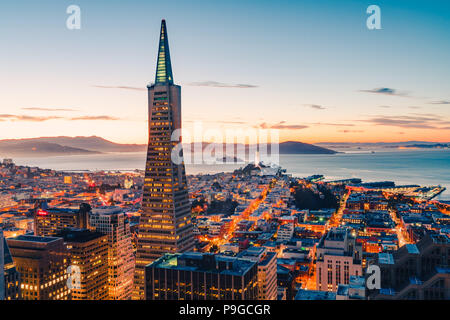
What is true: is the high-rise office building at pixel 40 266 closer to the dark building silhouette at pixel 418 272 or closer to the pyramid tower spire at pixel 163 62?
the pyramid tower spire at pixel 163 62

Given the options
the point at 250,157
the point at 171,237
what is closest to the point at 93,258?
the point at 171,237

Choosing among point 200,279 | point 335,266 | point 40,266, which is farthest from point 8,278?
point 335,266

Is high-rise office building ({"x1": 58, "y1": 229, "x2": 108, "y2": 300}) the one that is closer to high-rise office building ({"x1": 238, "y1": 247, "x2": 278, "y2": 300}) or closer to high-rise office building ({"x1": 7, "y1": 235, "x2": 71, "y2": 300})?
high-rise office building ({"x1": 7, "y1": 235, "x2": 71, "y2": 300})

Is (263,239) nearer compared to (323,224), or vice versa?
(263,239)

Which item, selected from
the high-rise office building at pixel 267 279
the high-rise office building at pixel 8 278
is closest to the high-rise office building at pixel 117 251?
the high-rise office building at pixel 8 278

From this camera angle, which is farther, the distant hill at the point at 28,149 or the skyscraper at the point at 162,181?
the distant hill at the point at 28,149

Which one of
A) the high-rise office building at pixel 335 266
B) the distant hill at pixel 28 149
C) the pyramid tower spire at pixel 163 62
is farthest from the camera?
the distant hill at pixel 28 149
